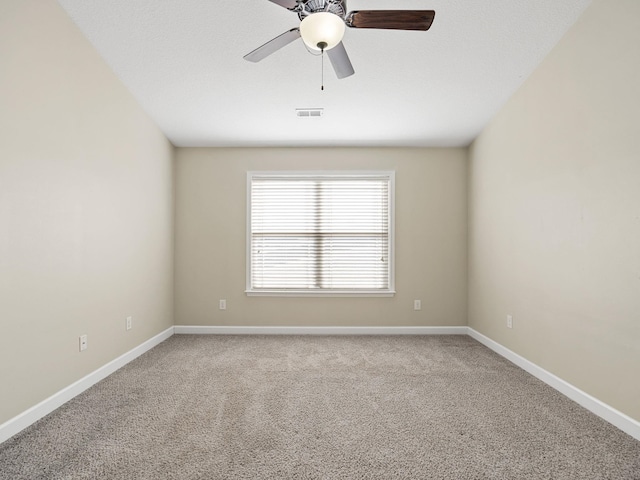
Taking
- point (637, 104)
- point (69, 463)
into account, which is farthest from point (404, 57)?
point (69, 463)

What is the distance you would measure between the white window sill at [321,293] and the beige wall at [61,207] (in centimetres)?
135

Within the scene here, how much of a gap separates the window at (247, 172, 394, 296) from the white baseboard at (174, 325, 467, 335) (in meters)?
0.50

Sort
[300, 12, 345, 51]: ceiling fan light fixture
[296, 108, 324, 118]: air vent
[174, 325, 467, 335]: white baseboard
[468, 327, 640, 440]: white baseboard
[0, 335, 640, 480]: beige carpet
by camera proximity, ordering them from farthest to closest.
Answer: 1. [174, 325, 467, 335]: white baseboard
2. [296, 108, 324, 118]: air vent
3. [468, 327, 640, 440]: white baseboard
4. [300, 12, 345, 51]: ceiling fan light fixture
5. [0, 335, 640, 480]: beige carpet

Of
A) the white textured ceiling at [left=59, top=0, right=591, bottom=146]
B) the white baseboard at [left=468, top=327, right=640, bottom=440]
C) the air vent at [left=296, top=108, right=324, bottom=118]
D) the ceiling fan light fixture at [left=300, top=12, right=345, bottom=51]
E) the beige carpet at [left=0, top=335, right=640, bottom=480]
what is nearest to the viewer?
the beige carpet at [left=0, top=335, right=640, bottom=480]

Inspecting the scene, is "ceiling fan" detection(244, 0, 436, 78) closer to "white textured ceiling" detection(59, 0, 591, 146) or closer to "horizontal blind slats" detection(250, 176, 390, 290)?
"white textured ceiling" detection(59, 0, 591, 146)

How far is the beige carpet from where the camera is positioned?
1.72 metres

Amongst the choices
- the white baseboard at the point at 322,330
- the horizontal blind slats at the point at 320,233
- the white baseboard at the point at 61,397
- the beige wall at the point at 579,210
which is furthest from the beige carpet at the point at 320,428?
the horizontal blind slats at the point at 320,233

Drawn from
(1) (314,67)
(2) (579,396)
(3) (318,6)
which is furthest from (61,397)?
(2) (579,396)

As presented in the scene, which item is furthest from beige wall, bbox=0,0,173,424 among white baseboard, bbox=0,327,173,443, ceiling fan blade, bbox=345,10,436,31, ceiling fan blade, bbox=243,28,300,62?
ceiling fan blade, bbox=345,10,436,31

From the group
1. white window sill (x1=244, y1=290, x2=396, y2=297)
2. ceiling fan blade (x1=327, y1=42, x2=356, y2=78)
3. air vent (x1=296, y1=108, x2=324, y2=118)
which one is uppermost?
air vent (x1=296, y1=108, x2=324, y2=118)

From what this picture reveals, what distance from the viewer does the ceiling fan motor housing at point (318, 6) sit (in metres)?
1.94

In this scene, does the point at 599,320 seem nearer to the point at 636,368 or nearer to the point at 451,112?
the point at 636,368

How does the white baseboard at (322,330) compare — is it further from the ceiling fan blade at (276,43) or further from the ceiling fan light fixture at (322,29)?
the ceiling fan light fixture at (322,29)

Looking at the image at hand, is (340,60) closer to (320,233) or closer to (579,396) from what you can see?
(320,233)
